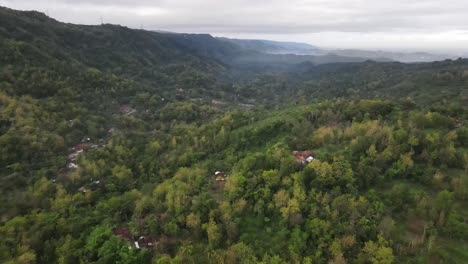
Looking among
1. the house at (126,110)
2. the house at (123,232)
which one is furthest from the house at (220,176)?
the house at (126,110)

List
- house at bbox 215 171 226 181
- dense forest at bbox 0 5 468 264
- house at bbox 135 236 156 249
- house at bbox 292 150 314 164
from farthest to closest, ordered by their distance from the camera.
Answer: house at bbox 215 171 226 181 < house at bbox 292 150 314 164 < house at bbox 135 236 156 249 < dense forest at bbox 0 5 468 264

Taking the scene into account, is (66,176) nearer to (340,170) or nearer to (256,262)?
(256,262)

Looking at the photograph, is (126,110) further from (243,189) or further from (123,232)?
(243,189)

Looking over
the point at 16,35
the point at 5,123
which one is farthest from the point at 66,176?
the point at 16,35

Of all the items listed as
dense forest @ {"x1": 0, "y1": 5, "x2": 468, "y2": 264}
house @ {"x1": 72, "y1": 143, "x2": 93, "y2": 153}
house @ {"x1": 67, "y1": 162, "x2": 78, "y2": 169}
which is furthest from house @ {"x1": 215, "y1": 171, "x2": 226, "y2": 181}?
house @ {"x1": 72, "y1": 143, "x2": 93, "y2": 153}

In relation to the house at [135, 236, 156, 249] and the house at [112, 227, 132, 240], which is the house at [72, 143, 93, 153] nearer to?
the house at [112, 227, 132, 240]

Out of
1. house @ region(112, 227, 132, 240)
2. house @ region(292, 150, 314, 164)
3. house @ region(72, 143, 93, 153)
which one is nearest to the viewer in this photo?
house @ region(112, 227, 132, 240)

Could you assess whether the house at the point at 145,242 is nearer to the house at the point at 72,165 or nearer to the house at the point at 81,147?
the house at the point at 72,165

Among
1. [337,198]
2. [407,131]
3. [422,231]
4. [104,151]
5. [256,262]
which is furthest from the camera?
[104,151]
